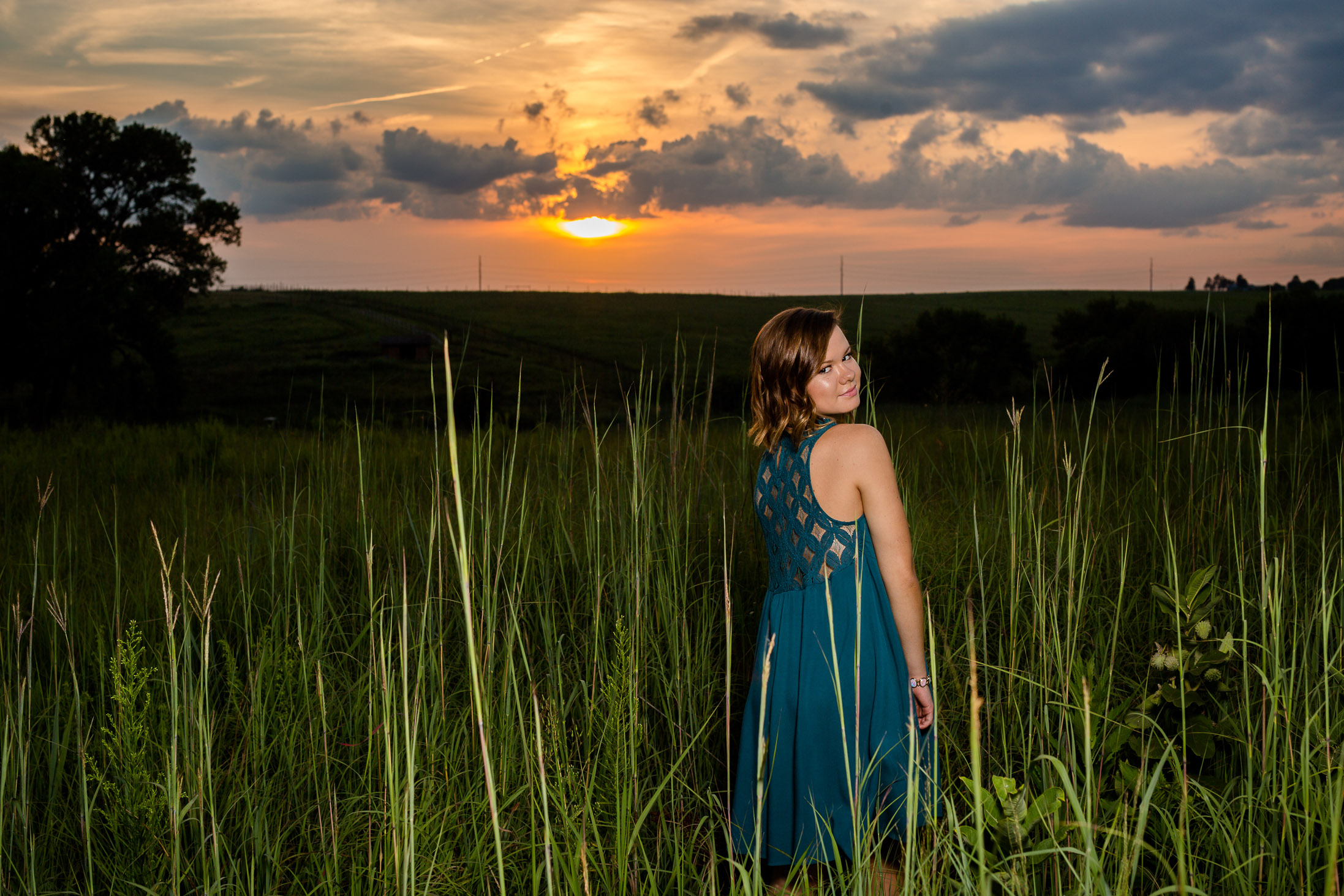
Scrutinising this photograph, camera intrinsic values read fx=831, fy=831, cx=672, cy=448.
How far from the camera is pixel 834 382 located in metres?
2.29

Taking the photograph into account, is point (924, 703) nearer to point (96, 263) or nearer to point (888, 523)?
point (888, 523)

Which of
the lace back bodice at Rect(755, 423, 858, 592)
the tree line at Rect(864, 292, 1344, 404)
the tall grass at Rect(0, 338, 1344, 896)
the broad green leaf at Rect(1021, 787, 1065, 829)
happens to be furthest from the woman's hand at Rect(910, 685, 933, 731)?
the tree line at Rect(864, 292, 1344, 404)

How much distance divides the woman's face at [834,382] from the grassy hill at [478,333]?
56.7 feet

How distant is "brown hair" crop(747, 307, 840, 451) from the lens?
2.28 metres

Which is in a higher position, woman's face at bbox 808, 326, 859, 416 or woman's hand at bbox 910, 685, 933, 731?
woman's face at bbox 808, 326, 859, 416

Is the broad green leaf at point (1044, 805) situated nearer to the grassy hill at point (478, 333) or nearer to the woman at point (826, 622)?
the woman at point (826, 622)

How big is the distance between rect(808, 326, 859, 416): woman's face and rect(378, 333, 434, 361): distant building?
36.7 metres

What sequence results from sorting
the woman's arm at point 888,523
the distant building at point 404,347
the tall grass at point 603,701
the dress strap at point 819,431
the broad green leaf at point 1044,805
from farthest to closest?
the distant building at point 404,347 < the dress strap at point 819,431 < the woman's arm at point 888,523 < the tall grass at point 603,701 < the broad green leaf at point 1044,805

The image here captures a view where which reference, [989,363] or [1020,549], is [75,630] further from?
[989,363]

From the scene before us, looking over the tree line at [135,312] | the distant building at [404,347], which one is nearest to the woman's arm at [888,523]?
the tree line at [135,312]

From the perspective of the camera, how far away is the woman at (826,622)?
2143 millimetres

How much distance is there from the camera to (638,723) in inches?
95.0

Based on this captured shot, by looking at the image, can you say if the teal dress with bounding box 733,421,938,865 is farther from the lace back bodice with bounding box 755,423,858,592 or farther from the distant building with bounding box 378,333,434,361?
the distant building with bounding box 378,333,434,361

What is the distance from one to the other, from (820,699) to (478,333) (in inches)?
1747
